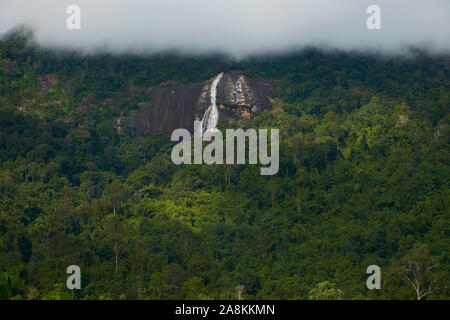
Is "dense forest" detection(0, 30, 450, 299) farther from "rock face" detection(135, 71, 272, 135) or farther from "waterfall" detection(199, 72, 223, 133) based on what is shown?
"waterfall" detection(199, 72, 223, 133)

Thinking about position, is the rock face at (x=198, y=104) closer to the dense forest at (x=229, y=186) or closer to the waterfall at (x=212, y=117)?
the waterfall at (x=212, y=117)

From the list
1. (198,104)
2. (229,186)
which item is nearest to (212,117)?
(198,104)

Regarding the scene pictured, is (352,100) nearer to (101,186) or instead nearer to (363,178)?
(363,178)

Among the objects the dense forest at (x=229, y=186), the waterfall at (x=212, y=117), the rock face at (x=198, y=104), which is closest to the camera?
the dense forest at (x=229, y=186)

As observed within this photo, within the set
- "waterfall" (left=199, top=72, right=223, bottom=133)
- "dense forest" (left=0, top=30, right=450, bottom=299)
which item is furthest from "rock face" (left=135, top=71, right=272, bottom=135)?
"dense forest" (left=0, top=30, right=450, bottom=299)

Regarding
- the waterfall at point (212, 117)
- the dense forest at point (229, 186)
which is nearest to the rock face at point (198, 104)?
the waterfall at point (212, 117)

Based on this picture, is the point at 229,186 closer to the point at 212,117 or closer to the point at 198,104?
the point at 212,117

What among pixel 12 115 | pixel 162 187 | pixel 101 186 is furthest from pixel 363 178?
pixel 12 115
